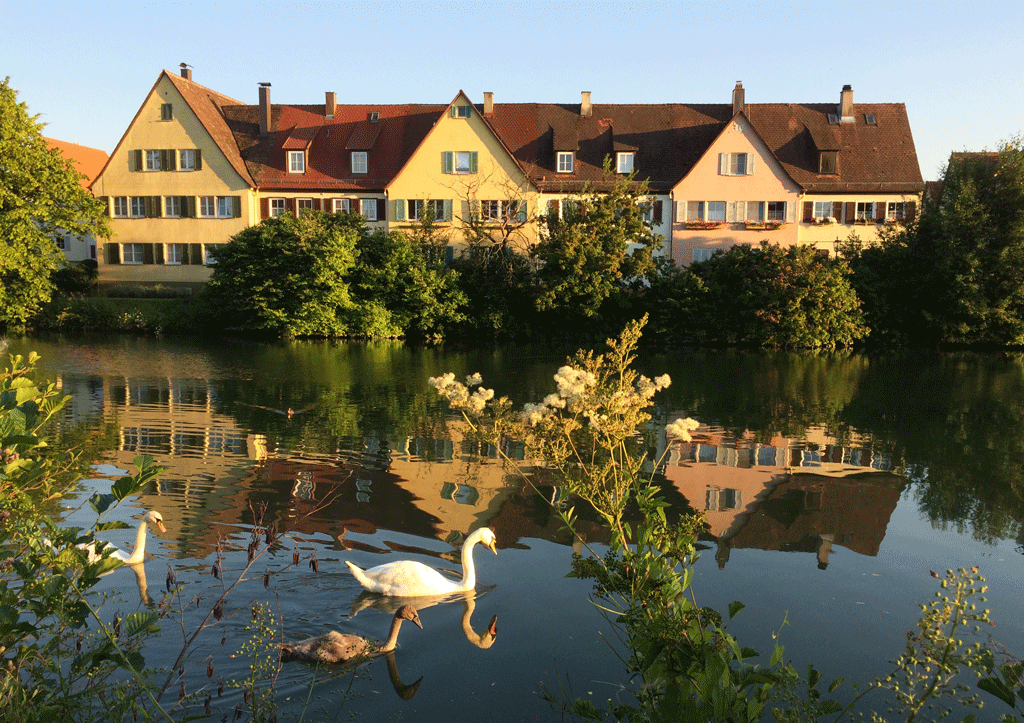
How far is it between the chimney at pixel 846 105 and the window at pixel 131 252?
151 ft

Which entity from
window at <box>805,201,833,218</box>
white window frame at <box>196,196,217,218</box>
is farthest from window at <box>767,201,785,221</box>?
white window frame at <box>196,196,217,218</box>

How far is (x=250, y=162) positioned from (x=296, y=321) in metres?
15.0

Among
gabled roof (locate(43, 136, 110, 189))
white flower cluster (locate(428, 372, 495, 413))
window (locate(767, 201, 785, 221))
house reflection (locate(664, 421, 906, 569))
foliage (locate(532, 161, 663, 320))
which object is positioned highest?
gabled roof (locate(43, 136, 110, 189))

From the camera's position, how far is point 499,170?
2041 inches

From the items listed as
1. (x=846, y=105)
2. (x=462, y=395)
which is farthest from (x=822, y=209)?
(x=462, y=395)

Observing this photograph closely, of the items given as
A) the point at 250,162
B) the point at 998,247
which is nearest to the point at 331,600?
the point at 998,247

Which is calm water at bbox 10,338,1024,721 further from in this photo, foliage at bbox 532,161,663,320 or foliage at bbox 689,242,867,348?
foliage at bbox 532,161,663,320

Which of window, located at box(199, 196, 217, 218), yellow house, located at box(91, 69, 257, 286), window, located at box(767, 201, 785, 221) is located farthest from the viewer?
window, located at box(199, 196, 217, 218)

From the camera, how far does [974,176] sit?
43.4m

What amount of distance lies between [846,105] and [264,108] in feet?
124

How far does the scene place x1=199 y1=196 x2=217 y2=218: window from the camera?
53719 mm

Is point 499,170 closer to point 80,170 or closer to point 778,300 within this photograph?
point 778,300

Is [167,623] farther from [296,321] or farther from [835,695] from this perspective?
[296,321]

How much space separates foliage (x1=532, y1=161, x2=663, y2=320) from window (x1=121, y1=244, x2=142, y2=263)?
2680cm
